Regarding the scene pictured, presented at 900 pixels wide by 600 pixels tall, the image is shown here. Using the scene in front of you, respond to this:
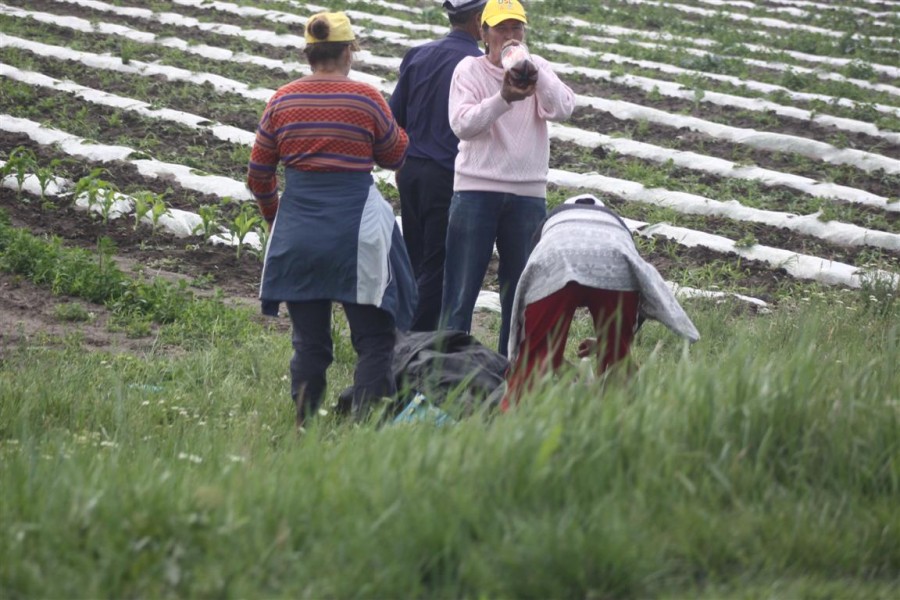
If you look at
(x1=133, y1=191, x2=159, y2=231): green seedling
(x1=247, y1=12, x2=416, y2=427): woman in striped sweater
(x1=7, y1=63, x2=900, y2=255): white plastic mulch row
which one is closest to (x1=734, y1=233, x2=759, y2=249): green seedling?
(x1=7, y1=63, x2=900, y2=255): white plastic mulch row

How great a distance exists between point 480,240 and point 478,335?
1368mm

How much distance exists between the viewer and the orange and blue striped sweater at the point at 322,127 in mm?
4898

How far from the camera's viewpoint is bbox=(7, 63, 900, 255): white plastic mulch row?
9125 millimetres

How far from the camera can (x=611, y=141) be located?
11.5 meters

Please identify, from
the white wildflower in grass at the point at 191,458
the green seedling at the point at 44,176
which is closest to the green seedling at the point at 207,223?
the green seedling at the point at 44,176

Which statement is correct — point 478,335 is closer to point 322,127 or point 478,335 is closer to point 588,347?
point 588,347

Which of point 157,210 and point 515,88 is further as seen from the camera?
point 157,210

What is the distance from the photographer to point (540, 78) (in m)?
5.58

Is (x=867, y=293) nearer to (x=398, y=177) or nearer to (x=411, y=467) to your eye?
(x=398, y=177)

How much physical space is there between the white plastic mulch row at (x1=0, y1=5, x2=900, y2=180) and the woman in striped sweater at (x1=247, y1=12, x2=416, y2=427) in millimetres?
7073

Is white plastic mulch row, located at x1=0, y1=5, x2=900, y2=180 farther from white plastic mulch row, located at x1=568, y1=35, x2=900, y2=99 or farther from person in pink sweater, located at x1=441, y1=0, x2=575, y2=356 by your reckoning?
person in pink sweater, located at x1=441, y1=0, x2=575, y2=356

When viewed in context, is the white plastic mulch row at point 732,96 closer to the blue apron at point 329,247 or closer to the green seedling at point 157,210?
the green seedling at point 157,210

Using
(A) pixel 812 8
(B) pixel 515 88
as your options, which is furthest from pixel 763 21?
(B) pixel 515 88

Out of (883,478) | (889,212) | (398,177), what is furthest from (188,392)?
(889,212)
